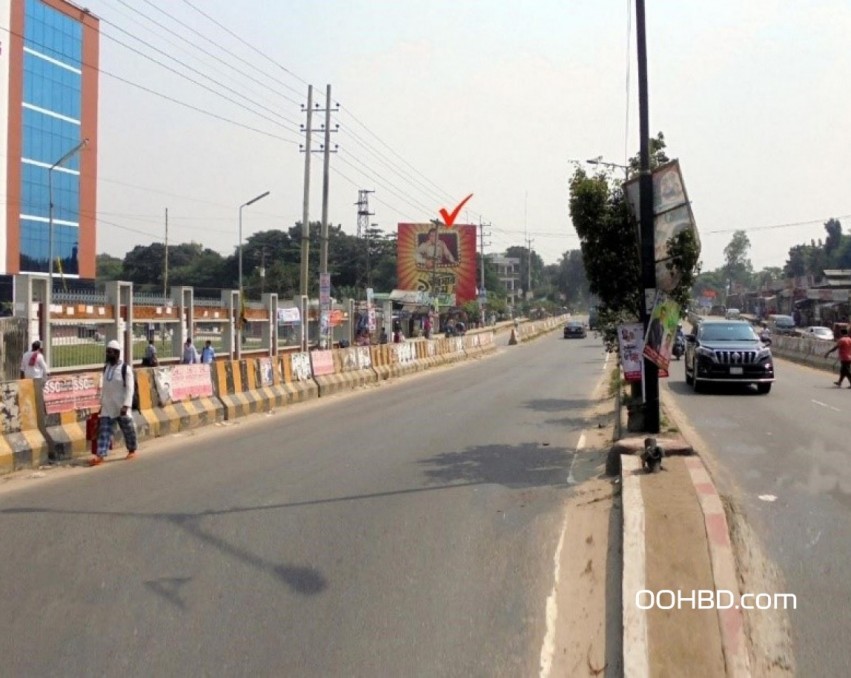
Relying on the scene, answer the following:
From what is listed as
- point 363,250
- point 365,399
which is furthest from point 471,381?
point 363,250

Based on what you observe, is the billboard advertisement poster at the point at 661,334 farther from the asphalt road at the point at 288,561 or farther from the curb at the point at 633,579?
the curb at the point at 633,579


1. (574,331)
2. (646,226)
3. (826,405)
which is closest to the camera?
(646,226)

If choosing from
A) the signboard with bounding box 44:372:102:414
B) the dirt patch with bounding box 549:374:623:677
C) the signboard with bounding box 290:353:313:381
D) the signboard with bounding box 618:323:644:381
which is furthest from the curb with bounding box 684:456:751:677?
the signboard with bounding box 290:353:313:381

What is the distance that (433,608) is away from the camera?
622 centimetres

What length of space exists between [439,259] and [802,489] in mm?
64151

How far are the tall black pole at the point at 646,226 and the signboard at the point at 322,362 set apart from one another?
44.1ft

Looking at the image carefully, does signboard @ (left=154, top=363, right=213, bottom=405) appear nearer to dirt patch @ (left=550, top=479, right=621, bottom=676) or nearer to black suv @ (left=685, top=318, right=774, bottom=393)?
dirt patch @ (left=550, top=479, right=621, bottom=676)

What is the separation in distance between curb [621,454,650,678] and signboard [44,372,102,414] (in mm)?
8190

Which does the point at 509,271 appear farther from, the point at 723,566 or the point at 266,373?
the point at 723,566

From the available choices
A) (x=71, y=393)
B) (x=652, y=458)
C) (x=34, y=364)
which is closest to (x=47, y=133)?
(x=34, y=364)

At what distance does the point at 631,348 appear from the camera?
44.5ft

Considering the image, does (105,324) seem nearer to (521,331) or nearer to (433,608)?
(433,608)
